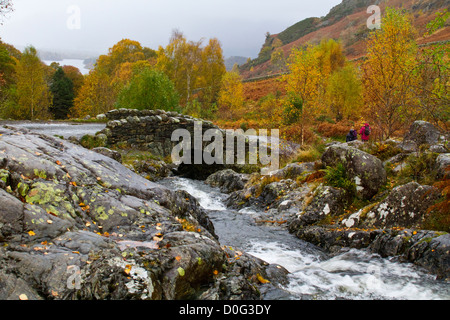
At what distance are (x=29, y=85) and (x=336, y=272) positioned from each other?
3324 centimetres

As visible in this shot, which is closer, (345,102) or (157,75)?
(157,75)

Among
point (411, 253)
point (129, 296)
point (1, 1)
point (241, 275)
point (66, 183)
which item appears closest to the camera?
point (129, 296)

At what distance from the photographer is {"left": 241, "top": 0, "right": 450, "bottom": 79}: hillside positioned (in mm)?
80938

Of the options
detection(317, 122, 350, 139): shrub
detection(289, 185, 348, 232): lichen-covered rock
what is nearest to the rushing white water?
detection(289, 185, 348, 232): lichen-covered rock

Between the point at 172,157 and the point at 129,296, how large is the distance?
1462cm

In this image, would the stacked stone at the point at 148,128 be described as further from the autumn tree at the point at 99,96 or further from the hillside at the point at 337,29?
the hillside at the point at 337,29

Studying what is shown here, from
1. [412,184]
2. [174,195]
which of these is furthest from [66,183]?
[412,184]

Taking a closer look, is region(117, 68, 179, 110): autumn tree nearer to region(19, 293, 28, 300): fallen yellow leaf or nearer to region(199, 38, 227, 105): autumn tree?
region(19, 293, 28, 300): fallen yellow leaf

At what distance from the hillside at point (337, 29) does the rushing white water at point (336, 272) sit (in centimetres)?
7902

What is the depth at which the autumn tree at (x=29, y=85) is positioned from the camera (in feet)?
94.2

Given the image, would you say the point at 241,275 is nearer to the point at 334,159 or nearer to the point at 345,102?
the point at 334,159

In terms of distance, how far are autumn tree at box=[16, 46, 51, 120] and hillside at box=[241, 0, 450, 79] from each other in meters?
66.6

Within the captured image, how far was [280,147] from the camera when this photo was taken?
18.7 meters

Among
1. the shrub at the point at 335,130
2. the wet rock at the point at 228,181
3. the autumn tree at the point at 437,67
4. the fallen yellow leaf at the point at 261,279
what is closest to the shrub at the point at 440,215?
the autumn tree at the point at 437,67
